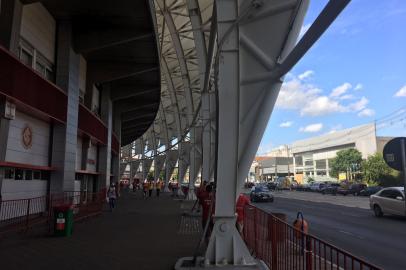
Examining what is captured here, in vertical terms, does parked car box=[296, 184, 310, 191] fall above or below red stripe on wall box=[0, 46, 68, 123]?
below

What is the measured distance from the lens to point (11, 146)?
14.6 meters

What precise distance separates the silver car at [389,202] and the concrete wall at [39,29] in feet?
55.1

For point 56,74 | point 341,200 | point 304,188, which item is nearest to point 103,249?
point 56,74

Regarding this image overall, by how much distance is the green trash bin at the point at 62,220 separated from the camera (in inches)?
505

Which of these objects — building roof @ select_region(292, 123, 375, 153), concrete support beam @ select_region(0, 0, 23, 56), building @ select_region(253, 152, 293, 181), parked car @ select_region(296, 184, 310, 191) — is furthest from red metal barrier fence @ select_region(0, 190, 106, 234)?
building @ select_region(253, 152, 293, 181)

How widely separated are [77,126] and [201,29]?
12.4 metres

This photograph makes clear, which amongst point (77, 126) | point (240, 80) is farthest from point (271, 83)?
point (77, 126)

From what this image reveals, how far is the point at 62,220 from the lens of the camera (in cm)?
1290

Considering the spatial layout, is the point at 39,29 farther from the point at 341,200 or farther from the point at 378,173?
the point at 378,173

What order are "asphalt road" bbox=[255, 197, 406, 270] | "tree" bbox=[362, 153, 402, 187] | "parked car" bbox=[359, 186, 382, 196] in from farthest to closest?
"tree" bbox=[362, 153, 402, 187], "parked car" bbox=[359, 186, 382, 196], "asphalt road" bbox=[255, 197, 406, 270]

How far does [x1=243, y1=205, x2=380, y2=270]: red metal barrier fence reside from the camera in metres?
5.71

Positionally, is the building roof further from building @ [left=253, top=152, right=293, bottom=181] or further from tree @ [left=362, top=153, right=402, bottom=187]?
tree @ [left=362, top=153, right=402, bottom=187]

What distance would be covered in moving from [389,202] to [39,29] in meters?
17.5

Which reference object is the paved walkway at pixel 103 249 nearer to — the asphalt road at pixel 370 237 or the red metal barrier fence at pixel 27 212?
the red metal barrier fence at pixel 27 212
